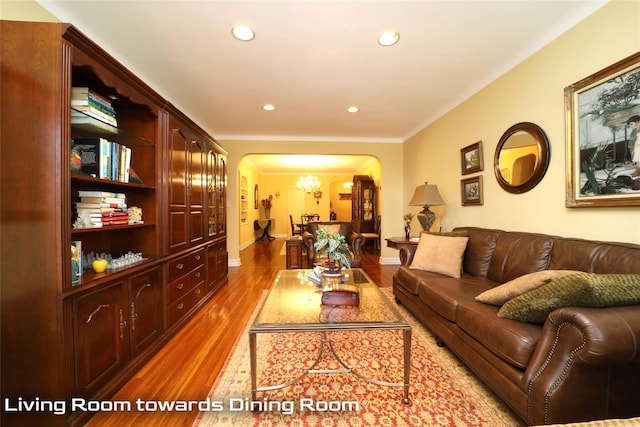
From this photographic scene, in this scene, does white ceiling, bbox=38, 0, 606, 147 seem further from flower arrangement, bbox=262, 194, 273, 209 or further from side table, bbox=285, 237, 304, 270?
flower arrangement, bbox=262, 194, 273, 209

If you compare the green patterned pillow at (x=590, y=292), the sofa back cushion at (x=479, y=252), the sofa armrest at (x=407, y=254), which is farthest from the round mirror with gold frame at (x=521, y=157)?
the green patterned pillow at (x=590, y=292)

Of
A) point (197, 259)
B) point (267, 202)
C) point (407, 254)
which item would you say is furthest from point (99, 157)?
point (267, 202)

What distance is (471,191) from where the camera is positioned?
3176 millimetres

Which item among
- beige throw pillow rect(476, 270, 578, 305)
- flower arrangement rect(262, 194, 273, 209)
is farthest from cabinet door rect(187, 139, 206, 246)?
flower arrangement rect(262, 194, 273, 209)

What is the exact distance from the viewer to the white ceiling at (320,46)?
186 cm

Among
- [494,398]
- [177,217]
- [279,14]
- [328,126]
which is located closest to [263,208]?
[328,126]

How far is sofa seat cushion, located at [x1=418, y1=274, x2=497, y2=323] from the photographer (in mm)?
1846

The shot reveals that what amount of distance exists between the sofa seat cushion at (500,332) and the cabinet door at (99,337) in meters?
2.25

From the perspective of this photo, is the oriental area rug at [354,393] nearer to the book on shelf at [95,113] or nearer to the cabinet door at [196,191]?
the cabinet door at [196,191]

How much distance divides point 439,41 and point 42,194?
293 cm

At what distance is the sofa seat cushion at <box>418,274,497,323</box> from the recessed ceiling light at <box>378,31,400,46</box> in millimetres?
2102

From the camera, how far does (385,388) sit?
1.65 meters

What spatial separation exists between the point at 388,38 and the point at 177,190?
232 centimetres

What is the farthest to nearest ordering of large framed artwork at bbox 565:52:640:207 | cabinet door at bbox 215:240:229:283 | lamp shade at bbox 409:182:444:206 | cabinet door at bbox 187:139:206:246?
cabinet door at bbox 215:240:229:283 < lamp shade at bbox 409:182:444:206 < cabinet door at bbox 187:139:206:246 < large framed artwork at bbox 565:52:640:207
